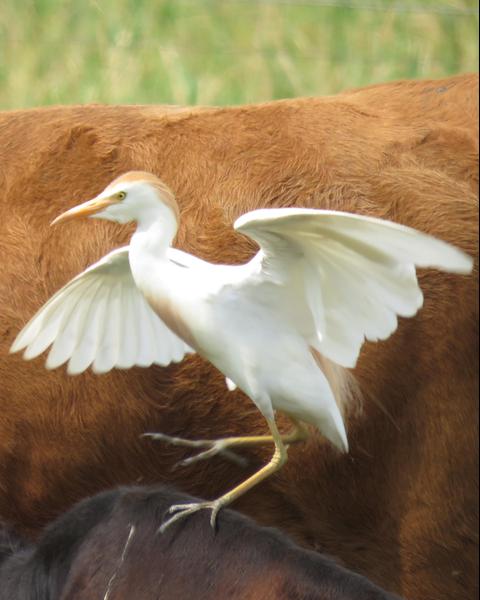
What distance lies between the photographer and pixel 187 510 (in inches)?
87.4

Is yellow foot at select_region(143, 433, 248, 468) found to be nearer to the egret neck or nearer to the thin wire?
the egret neck

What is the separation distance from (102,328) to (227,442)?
305 millimetres

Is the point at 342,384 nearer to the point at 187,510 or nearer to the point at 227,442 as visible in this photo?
the point at 227,442

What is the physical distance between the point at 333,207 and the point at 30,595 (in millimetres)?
945

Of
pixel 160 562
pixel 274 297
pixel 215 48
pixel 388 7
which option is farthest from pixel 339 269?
pixel 215 48

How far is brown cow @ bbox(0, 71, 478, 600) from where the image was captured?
2572 millimetres

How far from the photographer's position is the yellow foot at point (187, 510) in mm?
2209

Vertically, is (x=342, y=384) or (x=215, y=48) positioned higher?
(x=215, y=48)

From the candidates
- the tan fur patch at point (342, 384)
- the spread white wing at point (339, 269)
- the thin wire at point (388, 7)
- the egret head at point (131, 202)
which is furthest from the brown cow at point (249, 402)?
the thin wire at point (388, 7)

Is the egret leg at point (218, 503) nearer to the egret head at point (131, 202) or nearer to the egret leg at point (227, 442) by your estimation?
the egret leg at point (227, 442)

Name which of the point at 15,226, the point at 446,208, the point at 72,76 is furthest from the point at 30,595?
the point at 72,76

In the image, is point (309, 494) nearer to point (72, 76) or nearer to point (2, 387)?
point (2, 387)

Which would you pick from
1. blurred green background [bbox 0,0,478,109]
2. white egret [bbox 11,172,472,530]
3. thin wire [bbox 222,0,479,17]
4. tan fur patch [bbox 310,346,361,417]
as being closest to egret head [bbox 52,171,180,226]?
white egret [bbox 11,172,472,530]

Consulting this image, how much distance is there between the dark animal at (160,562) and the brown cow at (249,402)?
409 mm
